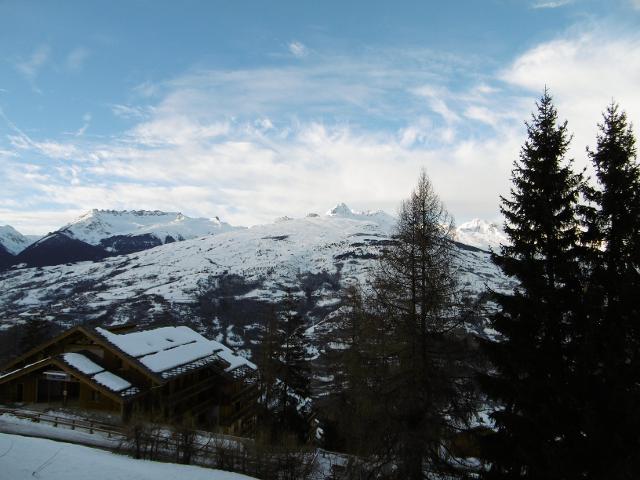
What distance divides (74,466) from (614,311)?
22.3 metres

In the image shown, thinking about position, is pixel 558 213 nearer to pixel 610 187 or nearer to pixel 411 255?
pixel 610 187

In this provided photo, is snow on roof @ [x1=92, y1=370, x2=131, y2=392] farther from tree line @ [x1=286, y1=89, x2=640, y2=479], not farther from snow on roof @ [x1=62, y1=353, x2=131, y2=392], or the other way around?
tree line @ [x1=286, y1=89, x2=640, y2=479]

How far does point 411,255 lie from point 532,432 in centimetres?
705

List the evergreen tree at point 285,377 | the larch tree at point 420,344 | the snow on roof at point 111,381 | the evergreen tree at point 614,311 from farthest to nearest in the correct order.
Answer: the evergreen tree at point 285,377 < the snow on roof at point 111,381 < the larch tree at point 420,344 < the evergreen tree at point 614,311

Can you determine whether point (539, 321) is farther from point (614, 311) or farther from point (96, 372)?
point (96, 372)

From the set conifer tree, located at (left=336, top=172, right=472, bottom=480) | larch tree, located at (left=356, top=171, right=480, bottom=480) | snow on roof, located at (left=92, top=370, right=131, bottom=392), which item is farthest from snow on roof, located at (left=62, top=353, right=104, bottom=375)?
larch tree, located at (left=356, top=171, right=480, bottom=480)

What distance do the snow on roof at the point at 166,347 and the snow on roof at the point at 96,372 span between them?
1.83 m

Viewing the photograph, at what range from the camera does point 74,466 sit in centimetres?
1789

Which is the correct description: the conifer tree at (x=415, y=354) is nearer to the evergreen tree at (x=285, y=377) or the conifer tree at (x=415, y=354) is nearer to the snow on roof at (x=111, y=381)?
the evergreen tree at (x=285, y=377)

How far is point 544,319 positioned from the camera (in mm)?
12523

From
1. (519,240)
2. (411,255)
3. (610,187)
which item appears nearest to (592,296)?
(519,240)

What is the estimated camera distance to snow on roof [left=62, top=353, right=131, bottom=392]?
1073 inches

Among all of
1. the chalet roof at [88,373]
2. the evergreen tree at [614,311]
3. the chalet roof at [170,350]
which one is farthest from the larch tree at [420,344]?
the chalet roof at [170,350]

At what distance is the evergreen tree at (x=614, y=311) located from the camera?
1120cm
